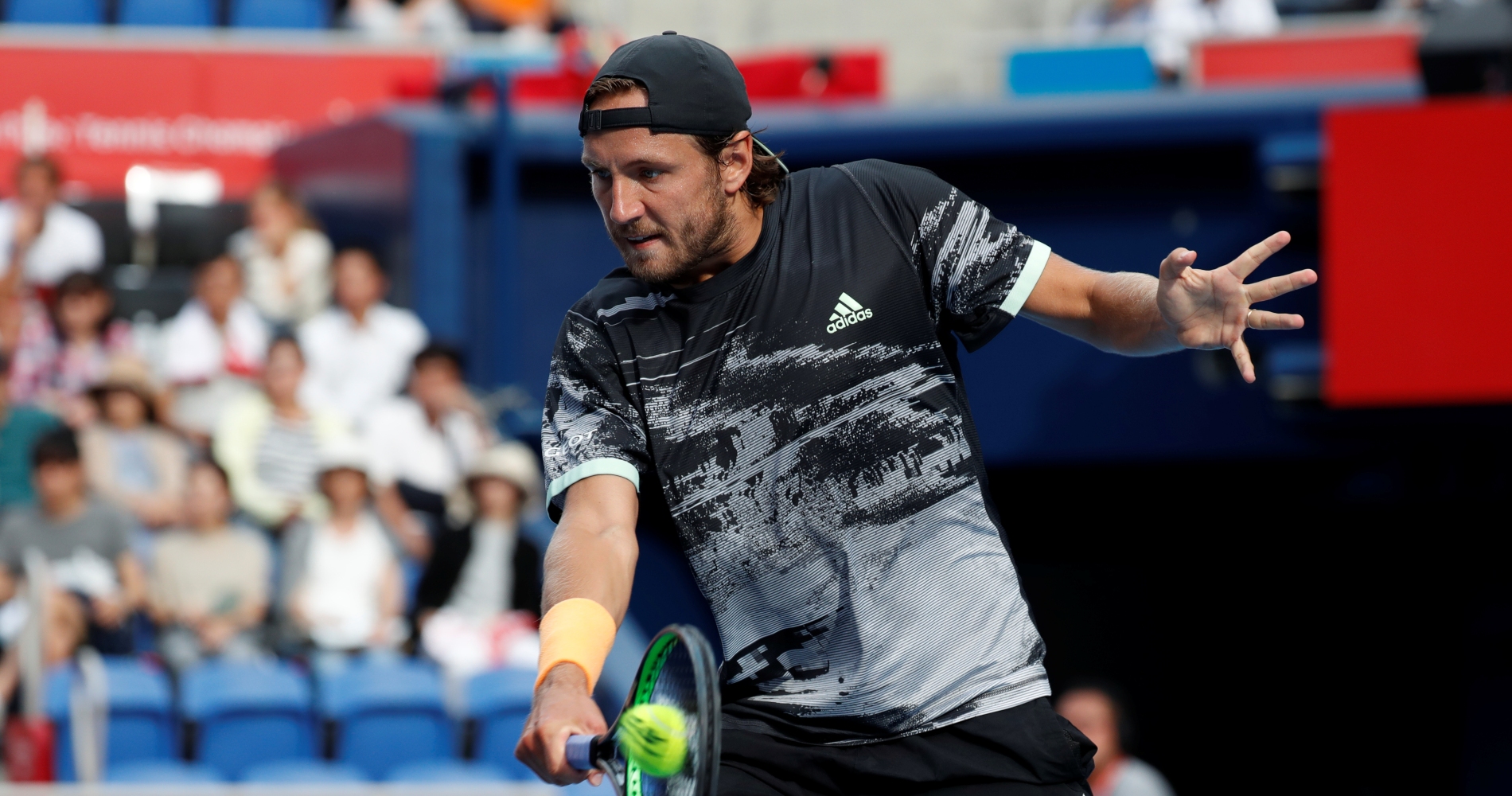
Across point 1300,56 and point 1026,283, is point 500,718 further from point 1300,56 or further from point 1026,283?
point 1300,56

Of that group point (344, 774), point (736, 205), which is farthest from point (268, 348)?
point (736, 205)

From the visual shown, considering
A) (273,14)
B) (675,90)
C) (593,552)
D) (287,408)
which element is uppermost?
(273,14)

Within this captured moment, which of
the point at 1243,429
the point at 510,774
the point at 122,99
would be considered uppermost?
the point at 122,99

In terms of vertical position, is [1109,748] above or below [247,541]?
below

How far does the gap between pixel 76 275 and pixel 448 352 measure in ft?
6.64

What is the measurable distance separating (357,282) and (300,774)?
125 inches

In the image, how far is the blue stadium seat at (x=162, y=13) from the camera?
13.1m

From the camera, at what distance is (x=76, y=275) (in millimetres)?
9469

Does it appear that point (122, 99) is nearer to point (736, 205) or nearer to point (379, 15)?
point (379, 15)

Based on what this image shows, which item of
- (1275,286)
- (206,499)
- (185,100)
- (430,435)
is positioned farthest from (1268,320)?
(185,100)

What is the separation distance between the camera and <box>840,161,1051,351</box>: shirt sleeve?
10.7ft

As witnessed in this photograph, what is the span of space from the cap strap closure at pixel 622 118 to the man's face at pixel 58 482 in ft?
17.8

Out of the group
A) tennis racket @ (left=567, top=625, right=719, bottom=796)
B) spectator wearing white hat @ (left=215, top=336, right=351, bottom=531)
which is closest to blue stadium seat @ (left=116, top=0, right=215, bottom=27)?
spectator wearing white hat @ (left=215, top=336, right=351, bottom=531)

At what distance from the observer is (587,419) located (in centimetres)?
327
